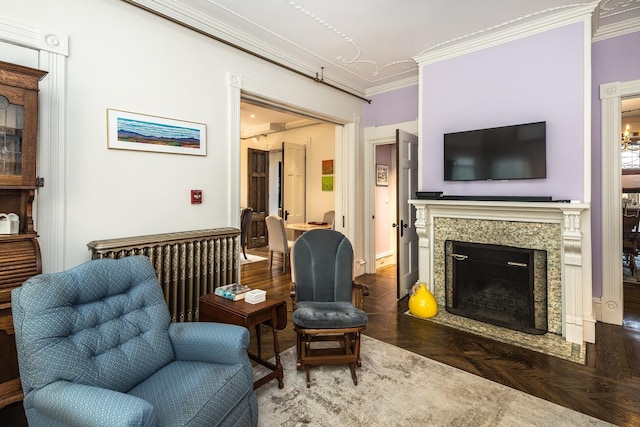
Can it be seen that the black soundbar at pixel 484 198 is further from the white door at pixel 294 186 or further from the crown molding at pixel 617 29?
the white door at pixel 294 186

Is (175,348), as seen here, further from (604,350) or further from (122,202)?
(604,350)

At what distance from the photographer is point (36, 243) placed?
6.55 feet

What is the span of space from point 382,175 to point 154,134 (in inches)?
171

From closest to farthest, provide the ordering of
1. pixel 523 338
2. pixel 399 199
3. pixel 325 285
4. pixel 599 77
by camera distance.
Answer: pixel 325 285, pixel 523 338, pixel 599 77, pixel 399 199

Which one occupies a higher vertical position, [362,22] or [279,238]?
[362,22]

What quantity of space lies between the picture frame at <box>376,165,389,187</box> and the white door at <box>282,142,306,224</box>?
1749mm

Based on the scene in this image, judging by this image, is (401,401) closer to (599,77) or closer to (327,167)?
(599,77)

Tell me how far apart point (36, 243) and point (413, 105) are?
4.47 meters

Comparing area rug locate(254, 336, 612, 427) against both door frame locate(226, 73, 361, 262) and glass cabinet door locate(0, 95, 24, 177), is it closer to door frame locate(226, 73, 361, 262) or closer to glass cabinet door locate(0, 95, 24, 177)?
door frame locate(226, 73, 361, 262)

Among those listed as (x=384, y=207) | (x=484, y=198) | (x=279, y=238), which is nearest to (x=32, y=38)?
(x=279, y=238)

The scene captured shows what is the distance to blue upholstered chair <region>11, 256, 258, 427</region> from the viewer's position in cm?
127

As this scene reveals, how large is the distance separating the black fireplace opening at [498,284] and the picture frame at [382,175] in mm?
2545

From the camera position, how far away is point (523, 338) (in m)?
3.07

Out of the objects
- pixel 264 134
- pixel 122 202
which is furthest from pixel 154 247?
pixel 264 134
